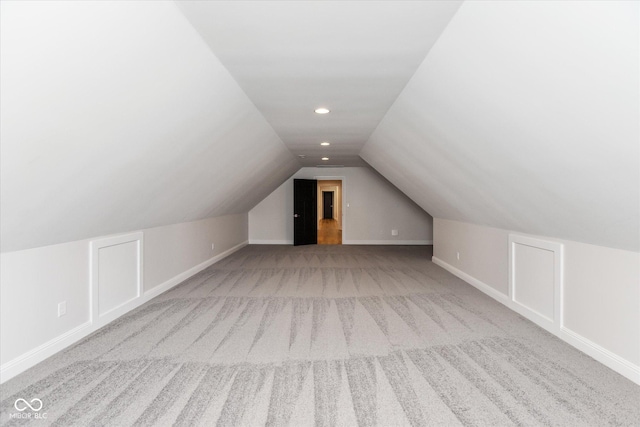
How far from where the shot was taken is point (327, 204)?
22.2 metres

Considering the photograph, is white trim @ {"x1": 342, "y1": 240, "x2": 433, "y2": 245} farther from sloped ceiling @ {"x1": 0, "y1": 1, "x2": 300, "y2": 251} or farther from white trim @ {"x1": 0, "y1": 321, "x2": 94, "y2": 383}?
white trim @ {"x1": 0, "y1": 321, "x2": 94, "y2": 383}

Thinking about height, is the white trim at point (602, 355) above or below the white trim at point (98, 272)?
below

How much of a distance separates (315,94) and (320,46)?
39.9 inches

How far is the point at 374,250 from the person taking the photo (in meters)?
8.77

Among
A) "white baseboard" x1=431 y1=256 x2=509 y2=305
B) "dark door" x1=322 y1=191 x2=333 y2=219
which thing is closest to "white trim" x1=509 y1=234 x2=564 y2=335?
"white baseboard" x1=431 y1=256 x2=509 y2=305

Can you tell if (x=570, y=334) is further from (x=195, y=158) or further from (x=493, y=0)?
(x=195, y=158)

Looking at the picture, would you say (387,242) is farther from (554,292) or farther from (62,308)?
(62,308)

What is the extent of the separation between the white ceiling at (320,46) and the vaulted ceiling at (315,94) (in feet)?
0.05

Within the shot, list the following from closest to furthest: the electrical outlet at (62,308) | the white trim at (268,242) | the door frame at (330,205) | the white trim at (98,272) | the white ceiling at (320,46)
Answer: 1. the white ceiling at (320,46)
2. the electrical outlet at (62,308)
3. the white trim at (98,272)
4. the white trim at (268,242)
5. the door frame at (330,205)

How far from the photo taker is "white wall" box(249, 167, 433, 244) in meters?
9.91

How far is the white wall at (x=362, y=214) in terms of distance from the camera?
9.91m

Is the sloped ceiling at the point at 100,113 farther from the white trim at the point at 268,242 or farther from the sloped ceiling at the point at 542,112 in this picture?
the white trim at the point at 268,242

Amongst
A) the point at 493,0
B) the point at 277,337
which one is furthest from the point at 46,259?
the point at 493,0

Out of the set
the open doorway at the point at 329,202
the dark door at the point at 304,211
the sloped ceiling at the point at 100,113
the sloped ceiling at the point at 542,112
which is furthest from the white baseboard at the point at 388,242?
the open doorway at the point at 329,202
